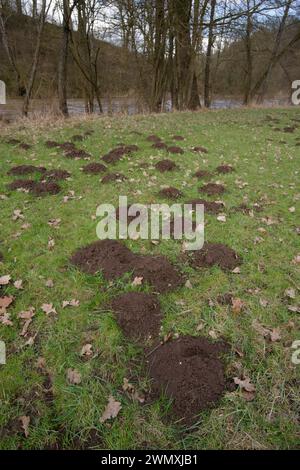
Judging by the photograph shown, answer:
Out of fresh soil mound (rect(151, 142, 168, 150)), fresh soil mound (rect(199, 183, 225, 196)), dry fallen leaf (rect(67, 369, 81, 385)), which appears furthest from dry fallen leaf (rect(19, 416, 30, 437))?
fresh soil mound (rect(151, 142, 168, 150))

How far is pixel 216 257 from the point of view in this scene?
3.77m

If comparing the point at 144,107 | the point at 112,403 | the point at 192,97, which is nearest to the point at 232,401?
the point at 112,403

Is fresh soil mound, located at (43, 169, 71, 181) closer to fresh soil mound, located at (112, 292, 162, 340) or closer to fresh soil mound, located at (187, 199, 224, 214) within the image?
fresh soil mound, located at (187, 199, 224, 214)

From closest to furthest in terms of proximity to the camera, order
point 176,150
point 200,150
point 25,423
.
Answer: point 25,423 → point 176,150 → point 200,150

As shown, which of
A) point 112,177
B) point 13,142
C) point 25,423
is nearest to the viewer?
point 25,423

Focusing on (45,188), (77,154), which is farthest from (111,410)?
(77,154)

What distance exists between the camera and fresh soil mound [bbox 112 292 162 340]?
2.86 meters

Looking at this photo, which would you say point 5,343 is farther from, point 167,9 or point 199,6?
point 199,6

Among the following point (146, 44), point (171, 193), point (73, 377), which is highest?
point (146, 44)

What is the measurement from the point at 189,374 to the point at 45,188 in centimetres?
417

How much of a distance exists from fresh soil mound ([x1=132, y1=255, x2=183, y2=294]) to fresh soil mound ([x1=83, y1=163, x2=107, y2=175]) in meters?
3.09

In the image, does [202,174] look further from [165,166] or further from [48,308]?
[48,308]

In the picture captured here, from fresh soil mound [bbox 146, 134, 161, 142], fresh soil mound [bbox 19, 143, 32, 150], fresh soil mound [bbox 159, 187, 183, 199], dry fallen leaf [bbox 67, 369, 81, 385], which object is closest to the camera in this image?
dry fallen leaf [bbox 67, 369, 81, 385]

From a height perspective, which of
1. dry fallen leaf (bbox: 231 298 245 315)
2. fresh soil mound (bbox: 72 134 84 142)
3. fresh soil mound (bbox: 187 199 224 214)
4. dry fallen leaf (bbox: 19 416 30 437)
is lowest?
dry fallen leaf (bbox: 19 416 30 437)
